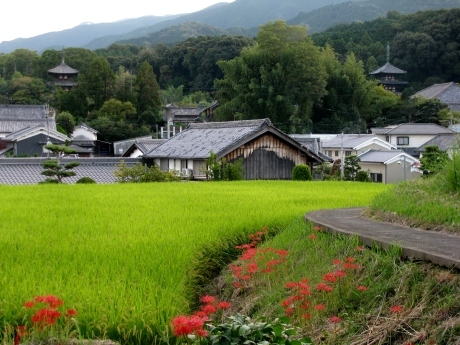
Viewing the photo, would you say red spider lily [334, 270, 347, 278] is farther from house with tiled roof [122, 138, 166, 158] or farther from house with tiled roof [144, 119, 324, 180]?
house with tiled roof [122, 138, 166, 158]

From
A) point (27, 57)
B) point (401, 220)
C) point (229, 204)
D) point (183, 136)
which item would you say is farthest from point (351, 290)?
point (27, 57)

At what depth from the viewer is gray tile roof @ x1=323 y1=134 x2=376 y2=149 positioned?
36.5 metres

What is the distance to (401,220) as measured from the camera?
6.16 metres

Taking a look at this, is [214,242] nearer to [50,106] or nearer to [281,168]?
[281,168]

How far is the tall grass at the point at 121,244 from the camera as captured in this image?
3.87 meters

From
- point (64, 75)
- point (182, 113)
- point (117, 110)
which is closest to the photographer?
point (117, 110)

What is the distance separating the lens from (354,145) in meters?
36.3

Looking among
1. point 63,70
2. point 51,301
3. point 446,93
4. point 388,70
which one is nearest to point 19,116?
point 63,70

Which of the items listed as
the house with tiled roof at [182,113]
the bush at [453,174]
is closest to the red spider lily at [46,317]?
the bush at [453,174]

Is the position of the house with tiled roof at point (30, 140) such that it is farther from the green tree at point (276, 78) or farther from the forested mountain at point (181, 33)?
the forested mountain at point (181, 33)

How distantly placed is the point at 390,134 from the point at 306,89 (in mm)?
7406

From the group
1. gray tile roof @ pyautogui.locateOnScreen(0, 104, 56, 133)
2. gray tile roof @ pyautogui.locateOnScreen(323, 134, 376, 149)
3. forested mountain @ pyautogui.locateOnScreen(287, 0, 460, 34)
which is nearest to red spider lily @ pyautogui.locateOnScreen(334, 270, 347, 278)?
gray tile roof @ pyautogui.locateOnScreen(323, 134, 376, 149)

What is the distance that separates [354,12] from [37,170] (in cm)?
11970

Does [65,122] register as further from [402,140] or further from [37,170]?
[402,140]
